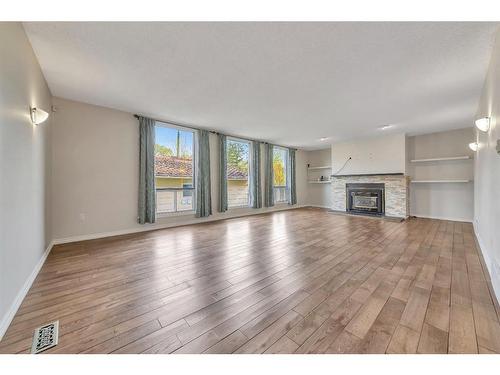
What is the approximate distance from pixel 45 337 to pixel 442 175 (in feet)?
25.4

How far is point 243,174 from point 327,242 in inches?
146

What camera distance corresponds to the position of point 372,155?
622 cm

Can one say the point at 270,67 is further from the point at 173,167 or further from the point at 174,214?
the point at 174,214

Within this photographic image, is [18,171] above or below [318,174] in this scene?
below

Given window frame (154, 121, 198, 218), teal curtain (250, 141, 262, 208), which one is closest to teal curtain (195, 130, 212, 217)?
window frame (154, 121, 198, 218)

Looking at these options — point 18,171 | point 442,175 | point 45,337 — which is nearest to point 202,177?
point 18,171

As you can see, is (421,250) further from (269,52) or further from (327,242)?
(269,52)

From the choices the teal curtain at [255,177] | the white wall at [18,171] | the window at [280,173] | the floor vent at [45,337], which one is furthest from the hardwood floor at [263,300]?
the window at [280,173]

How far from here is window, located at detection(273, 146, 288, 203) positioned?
7.57m

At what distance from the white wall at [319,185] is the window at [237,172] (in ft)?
11.2

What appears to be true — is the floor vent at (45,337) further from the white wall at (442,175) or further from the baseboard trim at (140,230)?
the white wall at (442,175)

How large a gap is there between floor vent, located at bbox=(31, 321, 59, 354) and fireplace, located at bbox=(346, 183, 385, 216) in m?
6.83

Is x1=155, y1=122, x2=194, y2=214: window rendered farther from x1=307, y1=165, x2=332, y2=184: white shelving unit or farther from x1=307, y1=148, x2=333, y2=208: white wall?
x1=307, y1=148, x2=333, y2=208: white wall

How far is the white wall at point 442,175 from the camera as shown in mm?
5086
